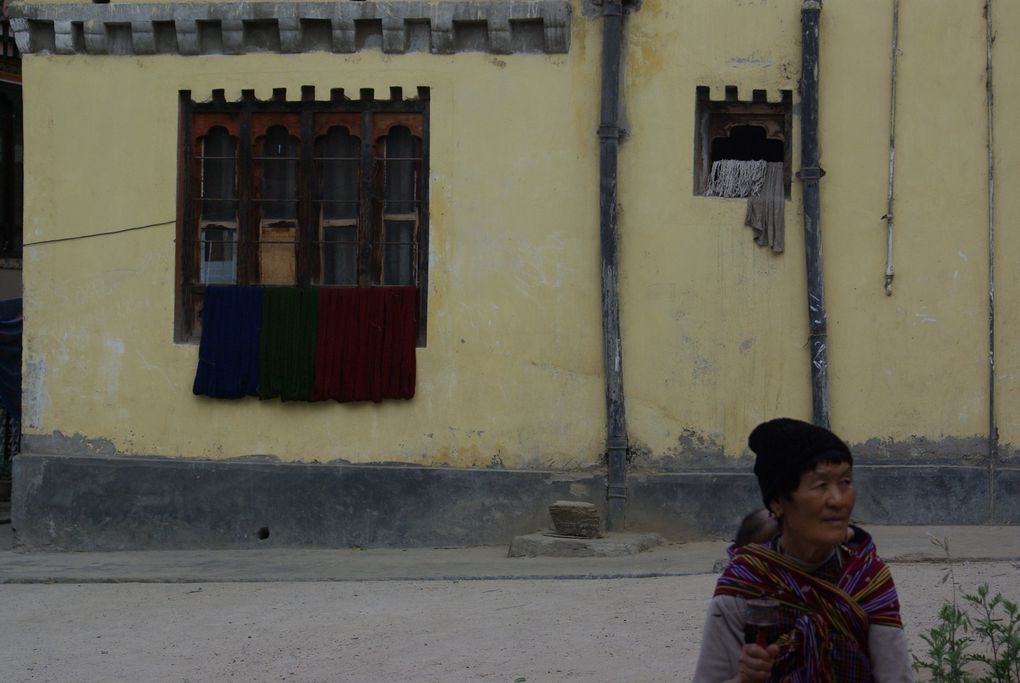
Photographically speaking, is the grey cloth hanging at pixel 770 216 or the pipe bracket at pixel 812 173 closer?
the pipe bracket at pixel 812 173

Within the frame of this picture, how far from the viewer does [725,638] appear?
11.3ft

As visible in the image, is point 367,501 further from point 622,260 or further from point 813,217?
point 813,217

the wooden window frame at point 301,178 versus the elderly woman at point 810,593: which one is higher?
the wooden window frame at point 301,178

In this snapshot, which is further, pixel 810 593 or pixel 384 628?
pixel 384 628

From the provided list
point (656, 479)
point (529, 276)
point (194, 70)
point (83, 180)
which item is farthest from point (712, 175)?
point (83, 180)

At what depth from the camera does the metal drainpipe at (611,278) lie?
11.4m

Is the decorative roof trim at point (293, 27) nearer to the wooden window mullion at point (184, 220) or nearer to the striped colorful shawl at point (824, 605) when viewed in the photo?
the wooden window mullion at point (184, 220)

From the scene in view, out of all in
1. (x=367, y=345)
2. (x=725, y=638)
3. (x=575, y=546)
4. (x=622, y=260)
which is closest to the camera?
(x=725, y=638)

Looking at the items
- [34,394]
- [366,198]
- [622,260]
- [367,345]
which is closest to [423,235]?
[366,198]

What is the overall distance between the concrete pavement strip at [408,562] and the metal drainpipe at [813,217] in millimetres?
1274

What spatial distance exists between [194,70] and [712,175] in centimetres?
459

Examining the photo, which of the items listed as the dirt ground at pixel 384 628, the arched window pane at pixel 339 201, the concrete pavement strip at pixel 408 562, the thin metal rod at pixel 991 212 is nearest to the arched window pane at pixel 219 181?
the arched window pane at pixel 339 201

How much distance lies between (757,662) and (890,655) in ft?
1.14

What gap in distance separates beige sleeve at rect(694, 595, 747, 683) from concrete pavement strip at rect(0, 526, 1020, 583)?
6054mm
